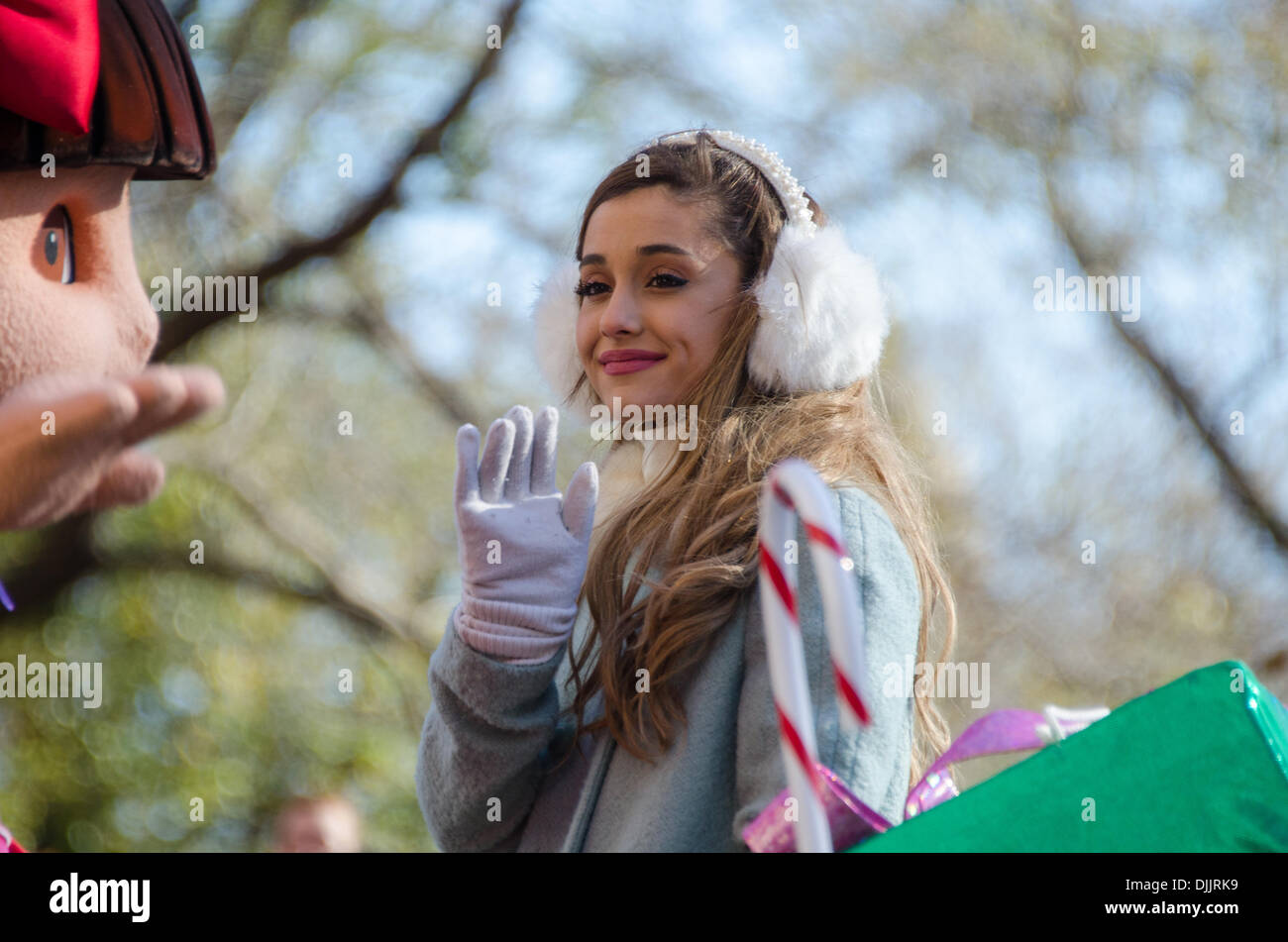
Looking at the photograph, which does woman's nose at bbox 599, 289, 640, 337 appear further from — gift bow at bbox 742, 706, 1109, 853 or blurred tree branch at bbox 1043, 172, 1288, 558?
blurred tree branch at bbox 1043, 172, 1288, 558

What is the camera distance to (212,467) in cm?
454

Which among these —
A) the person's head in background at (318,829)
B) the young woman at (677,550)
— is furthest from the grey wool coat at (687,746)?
the person's head in background at (318,829)

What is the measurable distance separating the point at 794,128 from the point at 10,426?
4.11 meters

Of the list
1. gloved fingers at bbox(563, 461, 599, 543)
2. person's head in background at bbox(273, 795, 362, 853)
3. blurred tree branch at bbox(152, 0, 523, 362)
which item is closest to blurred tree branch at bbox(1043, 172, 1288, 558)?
blurred tree branch at bbox(152, 0, 523, 362)

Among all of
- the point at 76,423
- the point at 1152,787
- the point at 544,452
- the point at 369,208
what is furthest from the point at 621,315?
the point at 369,208

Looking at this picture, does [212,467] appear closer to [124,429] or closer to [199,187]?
[199,187]

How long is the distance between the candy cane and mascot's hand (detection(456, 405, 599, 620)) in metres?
0.44

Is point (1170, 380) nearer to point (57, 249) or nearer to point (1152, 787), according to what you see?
point (1152, 787)

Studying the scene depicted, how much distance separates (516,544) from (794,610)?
468mm

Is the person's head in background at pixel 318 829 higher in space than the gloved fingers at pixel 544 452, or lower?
lower

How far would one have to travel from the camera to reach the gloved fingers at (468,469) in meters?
1.24

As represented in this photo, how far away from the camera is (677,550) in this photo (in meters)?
1.31

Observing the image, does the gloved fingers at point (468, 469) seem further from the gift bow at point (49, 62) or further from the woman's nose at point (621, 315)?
the gift bow at point (49, 62)

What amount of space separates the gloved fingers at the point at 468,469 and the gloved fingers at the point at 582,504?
0.09 metres
